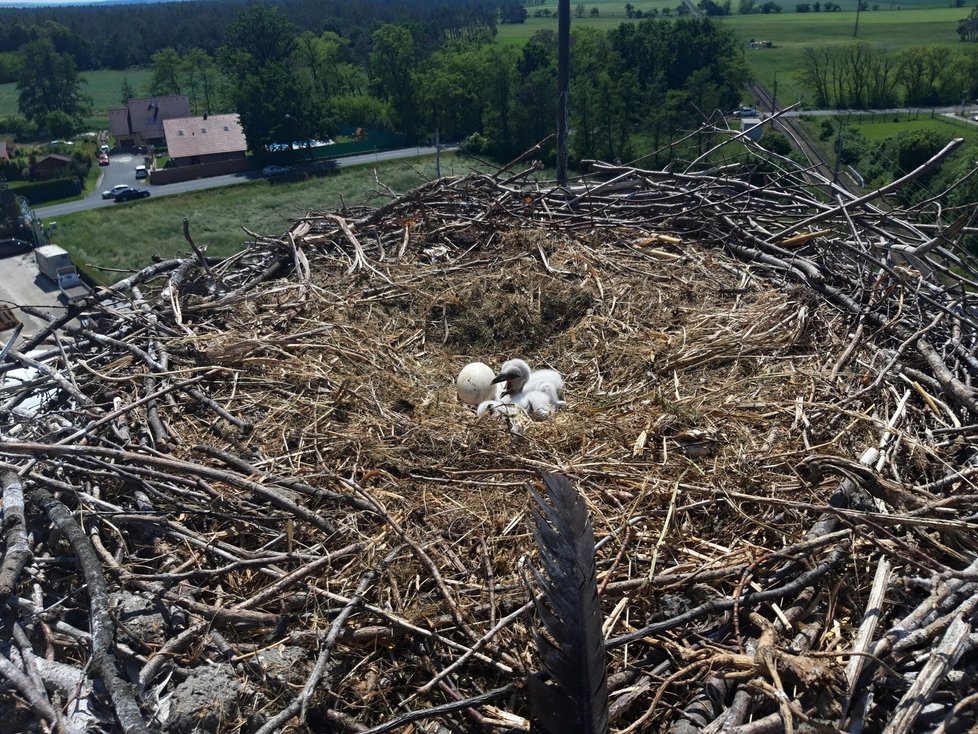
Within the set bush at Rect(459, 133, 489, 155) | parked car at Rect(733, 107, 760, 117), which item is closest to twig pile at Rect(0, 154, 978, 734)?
parked car at Rect(733, 107, 760, 117)

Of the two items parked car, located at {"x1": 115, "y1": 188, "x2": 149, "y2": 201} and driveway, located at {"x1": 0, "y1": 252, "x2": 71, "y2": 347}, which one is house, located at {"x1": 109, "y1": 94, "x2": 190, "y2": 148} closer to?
parked car, located at {"x1": 115, "y1": 188, "x2": 149, "y2": 201}

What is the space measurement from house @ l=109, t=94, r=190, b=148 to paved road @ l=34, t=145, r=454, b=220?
3279 millimetres

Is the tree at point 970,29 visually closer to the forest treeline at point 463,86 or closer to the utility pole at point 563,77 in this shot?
the forest treeline at point 463,86

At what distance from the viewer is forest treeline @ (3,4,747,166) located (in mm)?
26984

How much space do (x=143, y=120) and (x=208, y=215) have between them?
2051 centimetres

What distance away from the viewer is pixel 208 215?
24031 millimetres

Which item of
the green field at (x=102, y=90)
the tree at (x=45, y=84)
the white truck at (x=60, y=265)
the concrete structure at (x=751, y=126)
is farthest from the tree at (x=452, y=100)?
the tree at (x=45, y=84)

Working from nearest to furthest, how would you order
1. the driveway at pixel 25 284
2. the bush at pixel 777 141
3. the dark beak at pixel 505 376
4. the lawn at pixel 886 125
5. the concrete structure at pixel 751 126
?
the dark beak at pixel 505 376 < the concrete structure at pixel 751 126 < the bush at pixel 777 141 < the driveway at pixel 25 284 < the lawn at pixel 886 125

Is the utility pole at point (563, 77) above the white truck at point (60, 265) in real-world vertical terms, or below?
above

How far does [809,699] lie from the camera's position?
7.78 feet

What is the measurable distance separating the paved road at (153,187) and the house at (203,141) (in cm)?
208

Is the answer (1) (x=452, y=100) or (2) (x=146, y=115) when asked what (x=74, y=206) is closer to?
(2) (x=146, y=115)

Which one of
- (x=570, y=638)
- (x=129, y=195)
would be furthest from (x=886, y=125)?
(x=570, y=638)

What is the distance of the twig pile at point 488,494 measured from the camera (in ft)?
8.25
